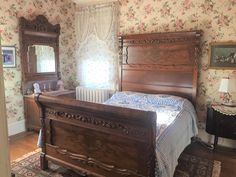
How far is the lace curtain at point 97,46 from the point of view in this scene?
4.22 meters

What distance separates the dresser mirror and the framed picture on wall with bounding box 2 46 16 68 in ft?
0.96

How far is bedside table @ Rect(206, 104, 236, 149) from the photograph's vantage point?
9.73 feet

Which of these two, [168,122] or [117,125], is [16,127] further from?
[168,122]

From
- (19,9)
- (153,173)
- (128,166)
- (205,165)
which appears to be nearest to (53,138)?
(128,166)

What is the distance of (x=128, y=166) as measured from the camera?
198 cm

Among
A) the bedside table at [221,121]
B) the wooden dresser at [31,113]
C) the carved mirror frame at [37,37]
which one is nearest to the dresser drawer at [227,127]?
the bedside table at [221,121]

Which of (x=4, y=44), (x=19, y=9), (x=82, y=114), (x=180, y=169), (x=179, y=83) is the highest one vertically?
(x=19, y=9)

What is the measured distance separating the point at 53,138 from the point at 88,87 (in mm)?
2101

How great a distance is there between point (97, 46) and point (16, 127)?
7.41 feet

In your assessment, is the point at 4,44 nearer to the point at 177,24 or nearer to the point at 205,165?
the point at 177,24

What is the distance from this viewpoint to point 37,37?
159 inches

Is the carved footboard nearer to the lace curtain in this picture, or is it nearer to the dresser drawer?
the dresser drawer

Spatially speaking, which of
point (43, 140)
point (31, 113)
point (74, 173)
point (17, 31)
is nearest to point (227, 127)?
point (74, 173)

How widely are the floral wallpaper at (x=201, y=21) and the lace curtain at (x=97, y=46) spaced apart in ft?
1.83
